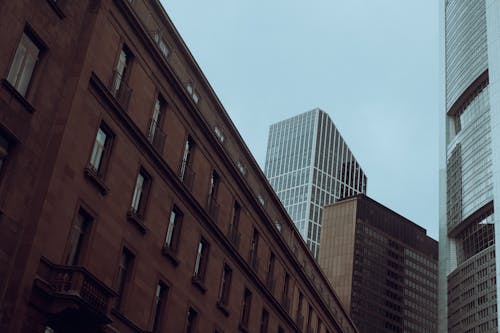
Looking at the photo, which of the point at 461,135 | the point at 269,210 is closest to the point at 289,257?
the point at 269,210

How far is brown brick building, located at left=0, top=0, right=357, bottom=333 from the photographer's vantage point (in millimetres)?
26156

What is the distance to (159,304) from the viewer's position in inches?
1417

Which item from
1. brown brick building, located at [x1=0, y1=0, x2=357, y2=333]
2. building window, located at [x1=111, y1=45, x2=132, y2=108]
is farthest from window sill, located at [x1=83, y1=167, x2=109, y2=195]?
building window, located at [x1=111, y1=45, x2=132, y2=108]

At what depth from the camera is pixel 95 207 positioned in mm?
30672

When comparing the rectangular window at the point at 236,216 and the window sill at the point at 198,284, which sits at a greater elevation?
the rectangular window at the point at 236,216

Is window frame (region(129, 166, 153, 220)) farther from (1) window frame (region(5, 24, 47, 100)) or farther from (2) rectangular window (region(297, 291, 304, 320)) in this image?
(2) rectangular window (region(297, 291, 304, 320))

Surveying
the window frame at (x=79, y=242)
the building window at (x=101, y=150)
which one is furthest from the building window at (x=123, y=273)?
the building window at (x=101, y=150)

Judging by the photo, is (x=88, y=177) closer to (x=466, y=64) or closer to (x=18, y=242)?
(x=18, y=242)

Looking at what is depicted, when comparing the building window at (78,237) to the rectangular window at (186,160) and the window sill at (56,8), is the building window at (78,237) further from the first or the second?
the rectangular window at (186,160)

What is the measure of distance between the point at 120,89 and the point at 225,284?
15.7 m

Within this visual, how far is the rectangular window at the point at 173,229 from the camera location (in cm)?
3761

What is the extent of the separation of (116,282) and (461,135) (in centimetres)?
16547

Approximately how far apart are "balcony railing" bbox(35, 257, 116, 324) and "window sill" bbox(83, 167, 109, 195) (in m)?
4.70

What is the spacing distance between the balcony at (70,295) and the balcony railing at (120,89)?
9.61 meters
